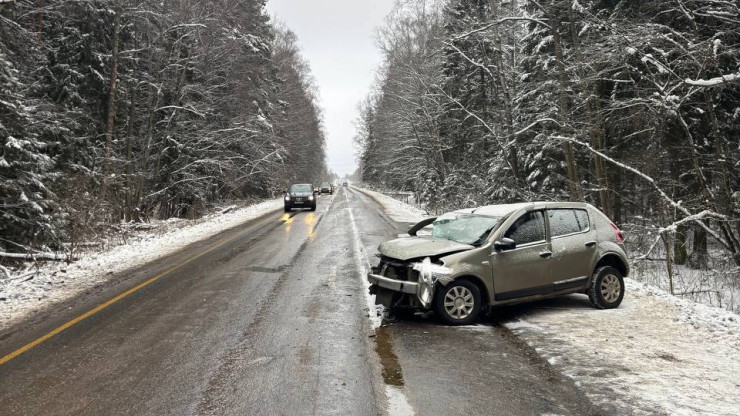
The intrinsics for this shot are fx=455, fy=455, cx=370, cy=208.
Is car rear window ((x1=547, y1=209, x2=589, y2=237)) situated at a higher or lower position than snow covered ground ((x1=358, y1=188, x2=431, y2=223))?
higher

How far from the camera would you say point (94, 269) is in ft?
34.7

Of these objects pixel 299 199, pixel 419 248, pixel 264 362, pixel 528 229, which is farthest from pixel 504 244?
pixel 299 199

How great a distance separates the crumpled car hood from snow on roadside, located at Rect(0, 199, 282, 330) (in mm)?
5414

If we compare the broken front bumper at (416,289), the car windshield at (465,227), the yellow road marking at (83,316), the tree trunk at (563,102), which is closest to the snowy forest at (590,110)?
the tree trunk at (563,102)

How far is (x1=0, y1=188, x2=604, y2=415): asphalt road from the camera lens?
3.80m

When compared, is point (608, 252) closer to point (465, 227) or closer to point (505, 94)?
point (465, 227)

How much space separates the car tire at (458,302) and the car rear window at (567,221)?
162cm

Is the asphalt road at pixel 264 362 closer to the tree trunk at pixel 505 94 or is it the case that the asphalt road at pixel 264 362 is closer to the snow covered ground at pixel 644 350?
the snow covered ground at pixel 644 350

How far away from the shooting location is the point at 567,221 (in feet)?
22.6

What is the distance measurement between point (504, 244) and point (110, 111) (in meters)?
19.0

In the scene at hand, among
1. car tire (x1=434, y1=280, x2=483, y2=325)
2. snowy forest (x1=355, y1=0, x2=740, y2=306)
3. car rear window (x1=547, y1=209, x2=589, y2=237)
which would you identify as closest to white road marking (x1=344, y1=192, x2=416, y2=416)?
car tire (x1=434, y1=280, x2=483, y2=325)

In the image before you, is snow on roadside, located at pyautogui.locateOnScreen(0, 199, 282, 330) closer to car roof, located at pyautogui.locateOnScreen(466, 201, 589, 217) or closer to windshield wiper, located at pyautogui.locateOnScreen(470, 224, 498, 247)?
windshield wiper, located at pyautogui.locateOnScreen(470, 224, 498, 247)

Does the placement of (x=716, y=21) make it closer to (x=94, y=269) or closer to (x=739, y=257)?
(x=739, y=257)

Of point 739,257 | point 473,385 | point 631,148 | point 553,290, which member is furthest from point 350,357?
point 631,148
